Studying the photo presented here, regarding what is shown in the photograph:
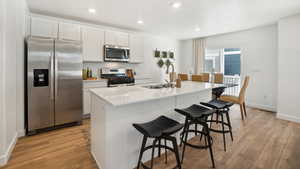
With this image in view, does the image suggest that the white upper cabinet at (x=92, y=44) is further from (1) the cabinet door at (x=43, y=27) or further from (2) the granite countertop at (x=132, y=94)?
(2) the granite countertop at (x=132, y=94)

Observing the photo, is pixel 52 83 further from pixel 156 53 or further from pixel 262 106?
pixel 262 106

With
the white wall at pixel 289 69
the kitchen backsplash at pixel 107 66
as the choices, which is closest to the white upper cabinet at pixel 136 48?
the kitchen backsplash at pixel 107 66

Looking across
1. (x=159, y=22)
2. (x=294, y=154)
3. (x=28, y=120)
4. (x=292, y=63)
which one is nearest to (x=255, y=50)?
(x=292, y=63)

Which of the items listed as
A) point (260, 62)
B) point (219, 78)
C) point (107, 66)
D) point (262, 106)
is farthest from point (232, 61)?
point (107, 66)

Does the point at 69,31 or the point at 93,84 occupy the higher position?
the point at 69,31

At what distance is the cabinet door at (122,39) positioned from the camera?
4372 millimetres

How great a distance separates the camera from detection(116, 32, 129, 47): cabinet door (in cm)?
437

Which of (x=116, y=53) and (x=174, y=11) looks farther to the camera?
(x=116, y=53)

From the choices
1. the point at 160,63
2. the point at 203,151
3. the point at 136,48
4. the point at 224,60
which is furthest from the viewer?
the point at 160,63

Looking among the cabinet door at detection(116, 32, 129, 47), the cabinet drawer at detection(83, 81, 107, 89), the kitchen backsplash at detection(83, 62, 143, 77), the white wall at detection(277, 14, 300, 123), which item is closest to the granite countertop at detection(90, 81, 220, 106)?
the cabinet drawer at detection(83, 81, 107, 89)

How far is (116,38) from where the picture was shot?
14.2ft

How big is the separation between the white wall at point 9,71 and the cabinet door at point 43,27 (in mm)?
592

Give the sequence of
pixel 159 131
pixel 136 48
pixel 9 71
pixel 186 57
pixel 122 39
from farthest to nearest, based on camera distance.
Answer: pixel 186 57
pixel 136 48
pixel 122 39
pixel 9 71
pixel 159 131

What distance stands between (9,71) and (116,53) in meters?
2.53
